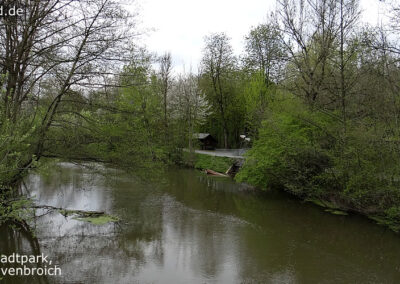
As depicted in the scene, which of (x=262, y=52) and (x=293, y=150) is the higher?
(x=262, y=52)

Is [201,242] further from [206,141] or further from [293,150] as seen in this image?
[206,141]

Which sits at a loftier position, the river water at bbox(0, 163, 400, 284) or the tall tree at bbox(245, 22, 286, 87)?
the tall tree at bbox(245, 22, 286, 87)

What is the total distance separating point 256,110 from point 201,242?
29.0ft

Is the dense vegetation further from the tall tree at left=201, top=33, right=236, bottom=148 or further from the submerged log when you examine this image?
the tall tree at left=201, top=33, right=236, bottom=148

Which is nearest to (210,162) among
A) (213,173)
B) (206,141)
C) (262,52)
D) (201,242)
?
(213,173)

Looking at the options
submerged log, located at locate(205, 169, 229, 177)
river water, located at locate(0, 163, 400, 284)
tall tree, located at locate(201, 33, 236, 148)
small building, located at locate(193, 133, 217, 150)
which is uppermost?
tall tree, located at locate(201, 33, 236, 148)

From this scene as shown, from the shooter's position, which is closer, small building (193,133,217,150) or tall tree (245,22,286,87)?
tall tree (245,22,286,87)

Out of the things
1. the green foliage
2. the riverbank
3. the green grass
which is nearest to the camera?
the riverbank

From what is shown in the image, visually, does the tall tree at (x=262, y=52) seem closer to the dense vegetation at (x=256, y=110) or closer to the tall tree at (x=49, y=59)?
the dense vegetation at (x=256, y=110)

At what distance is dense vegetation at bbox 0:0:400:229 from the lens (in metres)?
8.73

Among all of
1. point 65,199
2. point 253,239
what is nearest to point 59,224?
point 65,199

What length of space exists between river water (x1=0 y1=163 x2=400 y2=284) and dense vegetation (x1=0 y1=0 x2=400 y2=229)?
44.3 inches

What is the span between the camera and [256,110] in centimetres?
1716

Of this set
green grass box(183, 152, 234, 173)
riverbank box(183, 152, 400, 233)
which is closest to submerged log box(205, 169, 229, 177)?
green grass box(183, 152, 234, 173)
